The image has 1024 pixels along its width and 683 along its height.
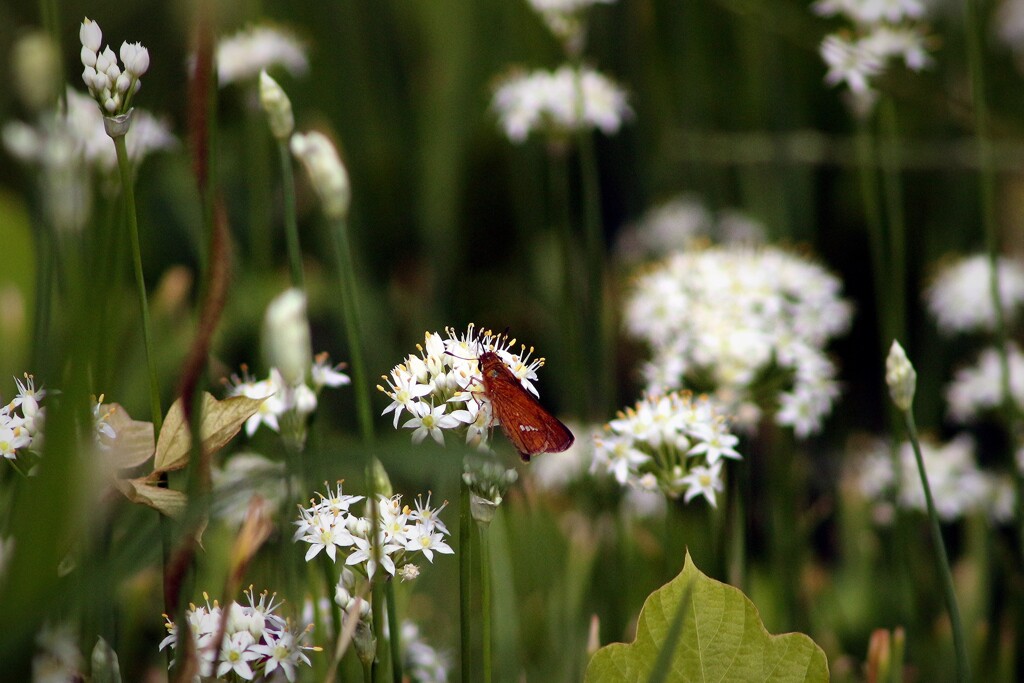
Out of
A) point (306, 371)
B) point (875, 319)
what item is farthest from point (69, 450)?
point (875, 319)

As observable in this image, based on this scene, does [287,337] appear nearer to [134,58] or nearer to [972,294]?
[134,58]

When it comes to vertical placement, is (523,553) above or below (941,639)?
above

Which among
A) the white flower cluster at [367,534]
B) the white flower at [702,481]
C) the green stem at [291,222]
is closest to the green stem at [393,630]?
the white flower cluster at [367,534]

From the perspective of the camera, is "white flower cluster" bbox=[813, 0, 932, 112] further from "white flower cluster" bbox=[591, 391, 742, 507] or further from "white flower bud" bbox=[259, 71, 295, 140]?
"white flower bud" bbox=[259, 71, 295, 140]

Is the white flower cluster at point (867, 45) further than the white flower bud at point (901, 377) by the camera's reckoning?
Yes

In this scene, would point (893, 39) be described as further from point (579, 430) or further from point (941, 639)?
point (941, 639)

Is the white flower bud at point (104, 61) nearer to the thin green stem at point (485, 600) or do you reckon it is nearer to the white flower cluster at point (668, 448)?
the thin green stem at point (485, 600)
